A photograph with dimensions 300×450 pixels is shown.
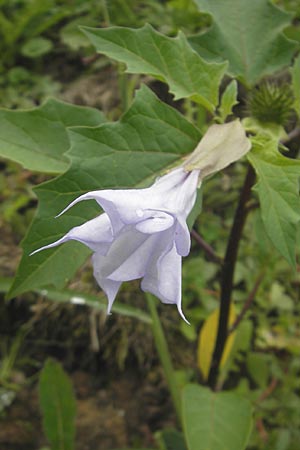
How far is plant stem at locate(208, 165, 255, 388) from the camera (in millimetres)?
1006

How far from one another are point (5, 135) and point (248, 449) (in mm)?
1103

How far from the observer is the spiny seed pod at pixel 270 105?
3.22 ft

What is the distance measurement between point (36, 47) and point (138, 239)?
6.06 ft

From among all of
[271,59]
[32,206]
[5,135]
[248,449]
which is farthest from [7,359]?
[271,59]

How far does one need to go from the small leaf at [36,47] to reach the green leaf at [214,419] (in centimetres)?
155

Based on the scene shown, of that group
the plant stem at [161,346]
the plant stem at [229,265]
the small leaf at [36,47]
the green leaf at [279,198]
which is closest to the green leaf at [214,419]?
the plant stem at [229,265]

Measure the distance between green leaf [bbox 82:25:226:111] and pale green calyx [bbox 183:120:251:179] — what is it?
9cm

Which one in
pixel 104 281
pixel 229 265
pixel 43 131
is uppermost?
pixel 104 281

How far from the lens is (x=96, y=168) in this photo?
85cm

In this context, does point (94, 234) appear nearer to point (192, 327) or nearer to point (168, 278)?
point (168, 278)

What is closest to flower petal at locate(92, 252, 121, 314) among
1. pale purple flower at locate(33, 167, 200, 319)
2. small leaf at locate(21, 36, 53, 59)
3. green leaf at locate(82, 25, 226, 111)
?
pale purple flower at locate(33, 167, 200, 319)

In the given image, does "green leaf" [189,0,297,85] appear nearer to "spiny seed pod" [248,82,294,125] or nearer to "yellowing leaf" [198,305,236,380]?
"spiny seed pod" [248,82,294,125]

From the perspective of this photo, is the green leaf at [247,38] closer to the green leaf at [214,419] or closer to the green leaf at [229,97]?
the green leaf at [229,97]

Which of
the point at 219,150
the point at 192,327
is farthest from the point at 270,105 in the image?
the point at 192,327
